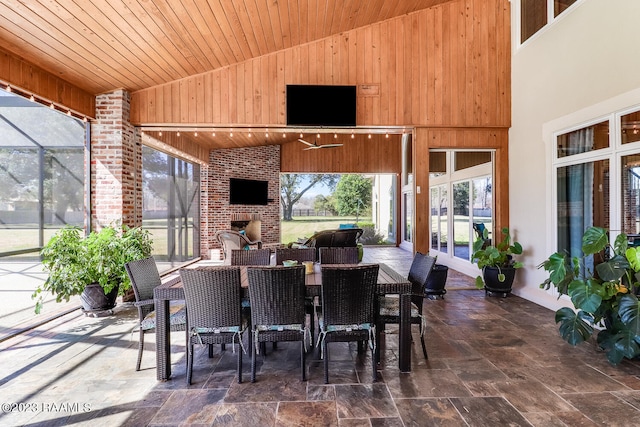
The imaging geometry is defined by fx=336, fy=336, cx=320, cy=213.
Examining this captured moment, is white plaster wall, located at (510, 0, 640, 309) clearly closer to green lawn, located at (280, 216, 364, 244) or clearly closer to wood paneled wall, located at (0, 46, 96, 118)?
wood paneled wall, located at (0, 46, 96, 118)

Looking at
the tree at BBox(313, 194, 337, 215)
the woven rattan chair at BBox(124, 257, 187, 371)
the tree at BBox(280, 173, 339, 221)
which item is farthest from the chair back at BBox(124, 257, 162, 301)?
the tree at BBox(313, 194, 337, 215)

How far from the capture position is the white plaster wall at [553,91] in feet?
11.5

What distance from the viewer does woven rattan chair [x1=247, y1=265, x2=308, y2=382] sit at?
2516mm

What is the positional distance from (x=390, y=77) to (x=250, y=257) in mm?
3560

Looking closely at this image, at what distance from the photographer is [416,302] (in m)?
3.17

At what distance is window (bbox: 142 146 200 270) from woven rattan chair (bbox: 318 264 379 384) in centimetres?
460

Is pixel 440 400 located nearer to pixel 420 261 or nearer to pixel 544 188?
pixel 420 261

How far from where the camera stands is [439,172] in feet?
25.6

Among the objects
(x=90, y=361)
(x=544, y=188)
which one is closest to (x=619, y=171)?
(x=544, y=188)

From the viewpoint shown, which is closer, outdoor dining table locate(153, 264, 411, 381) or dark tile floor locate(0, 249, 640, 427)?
dark tile floor locate(0, 249, 640, 427)

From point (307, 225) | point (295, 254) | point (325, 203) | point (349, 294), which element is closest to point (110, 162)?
point (295, 254)

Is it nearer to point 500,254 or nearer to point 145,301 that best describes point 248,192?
point 500,254

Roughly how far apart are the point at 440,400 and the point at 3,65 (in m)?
4.96

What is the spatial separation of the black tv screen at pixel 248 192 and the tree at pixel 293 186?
3030 mm
